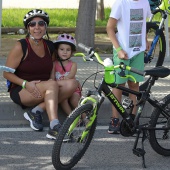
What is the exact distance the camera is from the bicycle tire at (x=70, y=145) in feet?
17.3

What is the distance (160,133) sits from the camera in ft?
19.6

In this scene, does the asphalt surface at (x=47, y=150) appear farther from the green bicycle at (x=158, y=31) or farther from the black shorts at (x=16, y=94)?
the green bicycle at (x=158, y=31)

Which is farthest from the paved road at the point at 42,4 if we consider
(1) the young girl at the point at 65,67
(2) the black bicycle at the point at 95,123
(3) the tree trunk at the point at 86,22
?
(2) the black bicycle at the point at 95,123

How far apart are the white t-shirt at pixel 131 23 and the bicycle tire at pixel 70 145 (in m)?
1.23

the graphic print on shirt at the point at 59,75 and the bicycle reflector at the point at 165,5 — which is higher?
the bicycle reflector at the point at 165,5

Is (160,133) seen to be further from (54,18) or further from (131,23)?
(54,18)

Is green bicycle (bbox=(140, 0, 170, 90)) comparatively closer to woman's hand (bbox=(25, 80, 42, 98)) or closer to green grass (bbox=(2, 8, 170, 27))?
woman's hand (bbox=(25, 80, 42, 98))

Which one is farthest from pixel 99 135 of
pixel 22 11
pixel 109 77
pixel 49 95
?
pixel 22 11

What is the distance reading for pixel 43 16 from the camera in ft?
21.8

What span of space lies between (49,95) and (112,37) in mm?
885

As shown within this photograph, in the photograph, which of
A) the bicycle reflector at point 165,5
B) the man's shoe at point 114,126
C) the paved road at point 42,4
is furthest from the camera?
the paved road at point 42,4

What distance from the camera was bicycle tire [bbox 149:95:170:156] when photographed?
5.76 m

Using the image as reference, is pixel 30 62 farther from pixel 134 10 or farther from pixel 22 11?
pixel 22 11

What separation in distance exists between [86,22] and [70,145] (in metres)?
6.35
